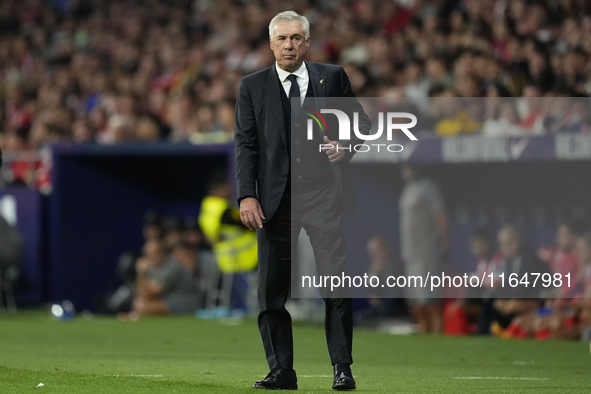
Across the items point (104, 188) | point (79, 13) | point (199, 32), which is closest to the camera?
point (104, 188)

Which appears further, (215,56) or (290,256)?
(215,56)

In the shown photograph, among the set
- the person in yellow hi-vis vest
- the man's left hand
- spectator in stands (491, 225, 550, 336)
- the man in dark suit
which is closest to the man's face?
the man in dark suit

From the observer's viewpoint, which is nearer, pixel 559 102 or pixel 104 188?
pixel 559 102

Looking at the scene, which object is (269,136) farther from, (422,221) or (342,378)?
(422,221)

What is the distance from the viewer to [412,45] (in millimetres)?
13914

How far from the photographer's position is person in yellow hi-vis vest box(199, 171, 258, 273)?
13188 millimetres

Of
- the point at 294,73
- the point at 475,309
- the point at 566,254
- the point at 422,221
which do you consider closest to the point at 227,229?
the point at 422,221

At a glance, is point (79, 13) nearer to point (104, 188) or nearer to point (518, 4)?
point (104, 188)

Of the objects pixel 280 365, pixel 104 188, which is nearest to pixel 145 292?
pixel 104 188

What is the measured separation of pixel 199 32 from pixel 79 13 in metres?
4.25

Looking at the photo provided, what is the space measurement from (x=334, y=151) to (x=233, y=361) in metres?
2.91

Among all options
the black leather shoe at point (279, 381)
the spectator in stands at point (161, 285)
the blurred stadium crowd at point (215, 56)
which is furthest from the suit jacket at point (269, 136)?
the spectator in stands at point (161, 285)

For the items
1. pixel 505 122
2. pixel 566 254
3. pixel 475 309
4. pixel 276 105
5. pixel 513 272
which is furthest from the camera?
pixel 475 309

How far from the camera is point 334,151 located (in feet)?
19.0
